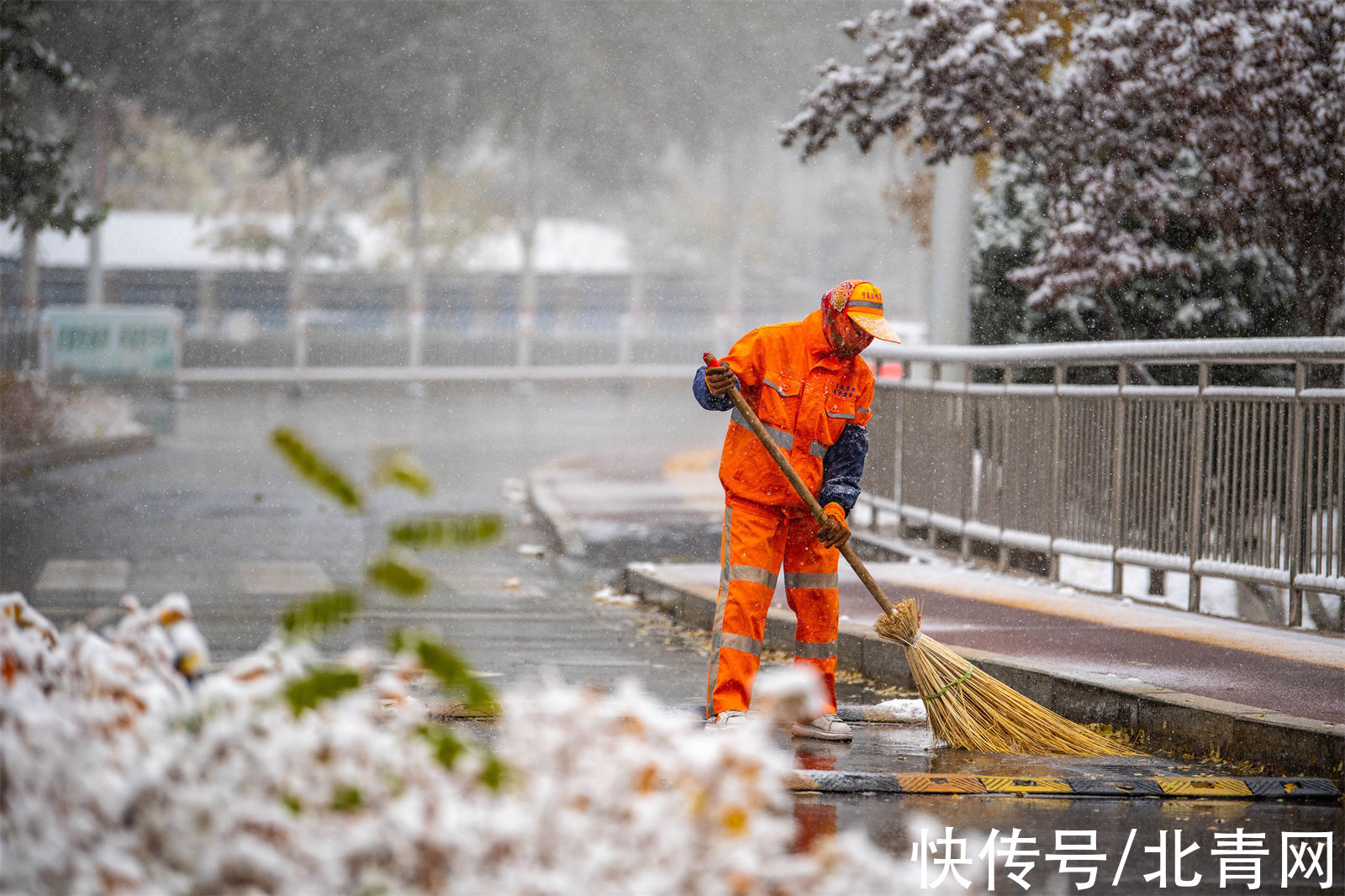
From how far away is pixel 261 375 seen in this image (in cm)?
3950

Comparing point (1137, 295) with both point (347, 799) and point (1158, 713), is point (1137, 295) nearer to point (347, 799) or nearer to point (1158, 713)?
point (1158, 713)

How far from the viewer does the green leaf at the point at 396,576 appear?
8.35ft

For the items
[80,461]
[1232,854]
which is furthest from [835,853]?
[80,461]

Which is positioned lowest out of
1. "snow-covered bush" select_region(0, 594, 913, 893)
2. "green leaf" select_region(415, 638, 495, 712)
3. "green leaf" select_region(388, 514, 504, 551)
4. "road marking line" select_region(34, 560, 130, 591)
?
"road marking line" select_region(34, 560, 130, 591)

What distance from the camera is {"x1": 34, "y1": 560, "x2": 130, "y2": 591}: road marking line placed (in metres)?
9.76

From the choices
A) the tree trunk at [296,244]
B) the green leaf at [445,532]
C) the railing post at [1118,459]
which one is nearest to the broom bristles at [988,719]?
the railing post at [1118,459]

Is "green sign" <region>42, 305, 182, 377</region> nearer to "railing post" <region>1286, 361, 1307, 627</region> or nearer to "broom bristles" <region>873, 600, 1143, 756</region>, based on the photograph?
"railing post" <region>1286, 361, 1307, 627</region>

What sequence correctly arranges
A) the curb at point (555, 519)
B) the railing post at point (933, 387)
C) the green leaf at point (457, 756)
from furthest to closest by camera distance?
the curb at point (555, 519) < the railing post at point (933, 387) < the green leaf at point (457, 756)

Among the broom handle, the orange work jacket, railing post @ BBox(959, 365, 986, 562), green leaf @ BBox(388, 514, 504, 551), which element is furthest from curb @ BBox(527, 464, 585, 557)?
green leaf @ BBox(388, 514, 504, 551)

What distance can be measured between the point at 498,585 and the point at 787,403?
5.18m

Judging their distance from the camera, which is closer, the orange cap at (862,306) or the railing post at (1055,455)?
the orange cap at (862,306)

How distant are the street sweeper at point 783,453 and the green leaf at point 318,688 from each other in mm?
3419

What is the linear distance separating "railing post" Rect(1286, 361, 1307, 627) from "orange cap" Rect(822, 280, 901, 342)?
2.78 metres

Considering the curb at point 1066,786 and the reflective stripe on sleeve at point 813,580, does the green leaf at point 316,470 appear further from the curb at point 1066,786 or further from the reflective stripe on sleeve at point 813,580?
the reflective stripe on sleeve at point 813,580
